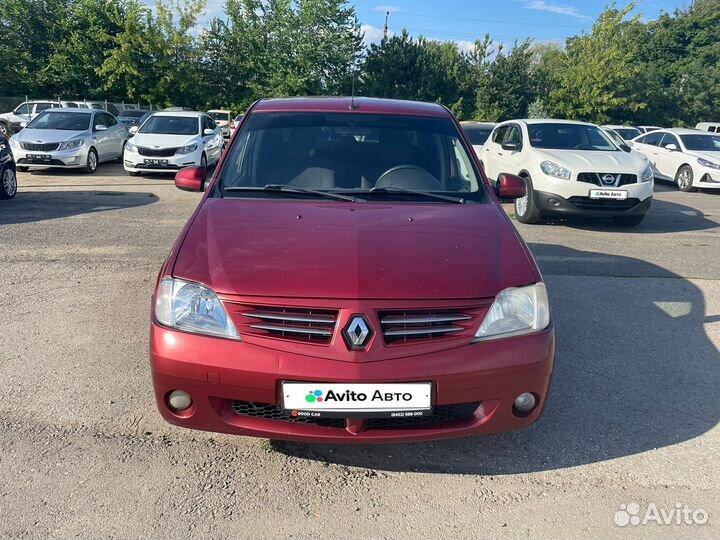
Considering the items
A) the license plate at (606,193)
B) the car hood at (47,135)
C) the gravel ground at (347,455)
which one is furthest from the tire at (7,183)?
the license plate at (606,193)

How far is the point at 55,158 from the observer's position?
1365cm

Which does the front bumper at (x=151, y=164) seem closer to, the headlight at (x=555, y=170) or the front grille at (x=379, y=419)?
the headlight at (x=555, y=170)

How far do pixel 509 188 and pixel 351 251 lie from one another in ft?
6.01

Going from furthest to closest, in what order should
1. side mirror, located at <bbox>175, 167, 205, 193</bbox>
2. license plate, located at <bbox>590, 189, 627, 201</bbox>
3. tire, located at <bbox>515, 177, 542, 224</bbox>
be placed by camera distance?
1. tire, located at <bbox>515, 177, 542, 224</bbox>
2. license plate, located at <bbox>590, 189, 627, 201</bbox>
3. side mirror, located at <bbox>175, 167, 205, 193</bbox>

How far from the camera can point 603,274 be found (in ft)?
21.5

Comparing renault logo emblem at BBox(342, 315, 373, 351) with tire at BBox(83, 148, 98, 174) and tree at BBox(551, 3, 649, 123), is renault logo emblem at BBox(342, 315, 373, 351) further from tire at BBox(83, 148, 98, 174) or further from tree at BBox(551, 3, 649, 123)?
tree at BBox(551, 3, 649, 123)

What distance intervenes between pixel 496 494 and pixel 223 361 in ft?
4.47

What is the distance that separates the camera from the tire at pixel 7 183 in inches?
383

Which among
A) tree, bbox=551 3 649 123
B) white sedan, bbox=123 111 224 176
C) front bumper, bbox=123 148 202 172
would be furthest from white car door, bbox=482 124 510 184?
tree, bbox=551 3 649 123

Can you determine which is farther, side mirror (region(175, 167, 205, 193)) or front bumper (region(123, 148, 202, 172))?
front bumper (region(123, 148, 202, 172))

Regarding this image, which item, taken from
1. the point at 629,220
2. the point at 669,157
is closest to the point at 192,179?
Result: the point at 629,220

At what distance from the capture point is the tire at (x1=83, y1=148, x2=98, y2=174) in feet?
46.9

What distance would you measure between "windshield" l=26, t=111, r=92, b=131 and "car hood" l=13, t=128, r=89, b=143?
329 mm

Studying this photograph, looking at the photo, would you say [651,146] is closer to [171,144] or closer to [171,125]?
[171,144]
